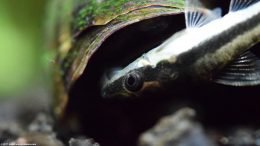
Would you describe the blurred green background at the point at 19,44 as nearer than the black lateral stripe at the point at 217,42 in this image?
No

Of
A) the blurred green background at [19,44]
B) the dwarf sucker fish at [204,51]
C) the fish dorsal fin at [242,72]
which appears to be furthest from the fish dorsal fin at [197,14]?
the blurred green background at [19,44]

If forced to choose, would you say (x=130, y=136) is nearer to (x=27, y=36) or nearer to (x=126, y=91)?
(x=126, y=91)

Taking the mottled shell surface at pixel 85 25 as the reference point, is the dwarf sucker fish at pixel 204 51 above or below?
below

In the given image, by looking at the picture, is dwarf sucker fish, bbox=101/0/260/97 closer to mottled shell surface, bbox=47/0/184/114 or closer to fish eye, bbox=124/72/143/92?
fish eye, bbox=124/72/143/92

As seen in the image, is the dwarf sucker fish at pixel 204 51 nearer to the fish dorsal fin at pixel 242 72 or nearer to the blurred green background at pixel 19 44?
the fish dorsal fin at pixel 242 72

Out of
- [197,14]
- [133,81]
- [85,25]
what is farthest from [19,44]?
[197,14]

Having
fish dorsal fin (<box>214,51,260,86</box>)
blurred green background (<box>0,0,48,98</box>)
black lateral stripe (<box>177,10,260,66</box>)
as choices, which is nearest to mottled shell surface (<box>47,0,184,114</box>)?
black lateral stripe (<box>177,10,260,66</box>)

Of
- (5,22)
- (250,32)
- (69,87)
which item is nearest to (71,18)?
(69,87)
